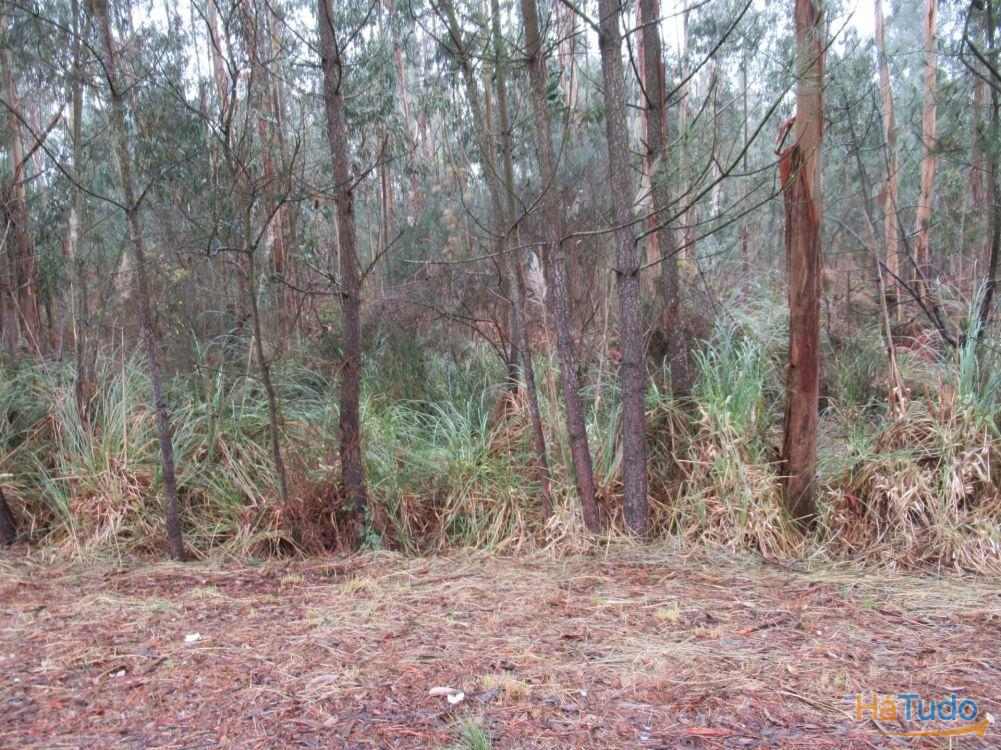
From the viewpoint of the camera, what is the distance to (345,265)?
445 centimetres

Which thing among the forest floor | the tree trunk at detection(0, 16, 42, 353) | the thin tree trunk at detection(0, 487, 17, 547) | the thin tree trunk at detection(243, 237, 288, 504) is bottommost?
the forest floor

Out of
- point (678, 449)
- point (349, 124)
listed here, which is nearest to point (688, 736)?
point (678, 449)

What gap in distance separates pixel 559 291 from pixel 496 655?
2183 mm

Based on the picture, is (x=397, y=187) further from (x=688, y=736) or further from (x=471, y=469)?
(x=688, y=736)

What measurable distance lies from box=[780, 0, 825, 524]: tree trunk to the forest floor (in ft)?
2.22

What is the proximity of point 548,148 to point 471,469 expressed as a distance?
214 centimetres

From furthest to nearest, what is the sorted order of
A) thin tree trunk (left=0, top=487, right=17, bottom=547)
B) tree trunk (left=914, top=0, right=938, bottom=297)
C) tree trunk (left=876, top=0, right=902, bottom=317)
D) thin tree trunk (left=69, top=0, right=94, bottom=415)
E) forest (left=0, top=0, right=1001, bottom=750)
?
1. tree trunk (left=914, top=0, right=938, bottom=297)
2. tree trunk (left=876, top=0, right=902, bottom=317)
3. thin tree trunk (left=69, top=0, right=94, bottom=415)
4. thin tree trunk (left=0, top=487, right=17, bottom=547)
5. forest (left=0, top=0, right=1001, bottom=750)

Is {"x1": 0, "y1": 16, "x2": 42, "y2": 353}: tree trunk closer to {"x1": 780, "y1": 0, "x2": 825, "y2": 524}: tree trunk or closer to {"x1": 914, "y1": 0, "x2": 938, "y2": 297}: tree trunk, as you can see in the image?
{"x1": 780, "y1": 0, "x2": 825, "y2": 524}: tree trunk

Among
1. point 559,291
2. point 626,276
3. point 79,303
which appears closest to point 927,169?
point 626,276

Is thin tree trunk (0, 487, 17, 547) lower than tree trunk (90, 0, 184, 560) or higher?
lower

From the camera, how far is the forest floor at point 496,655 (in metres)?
2.36

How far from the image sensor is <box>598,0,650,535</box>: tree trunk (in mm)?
4156

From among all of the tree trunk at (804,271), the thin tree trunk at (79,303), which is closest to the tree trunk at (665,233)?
the tree trunk at (804,271)

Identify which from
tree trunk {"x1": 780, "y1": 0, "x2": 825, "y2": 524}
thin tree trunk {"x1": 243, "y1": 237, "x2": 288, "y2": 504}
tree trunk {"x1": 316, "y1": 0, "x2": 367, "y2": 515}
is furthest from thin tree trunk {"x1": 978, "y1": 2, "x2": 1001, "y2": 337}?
thin tree trunk {"x1": 243, "y1": 237, "x2": 288, "y2": 504}
